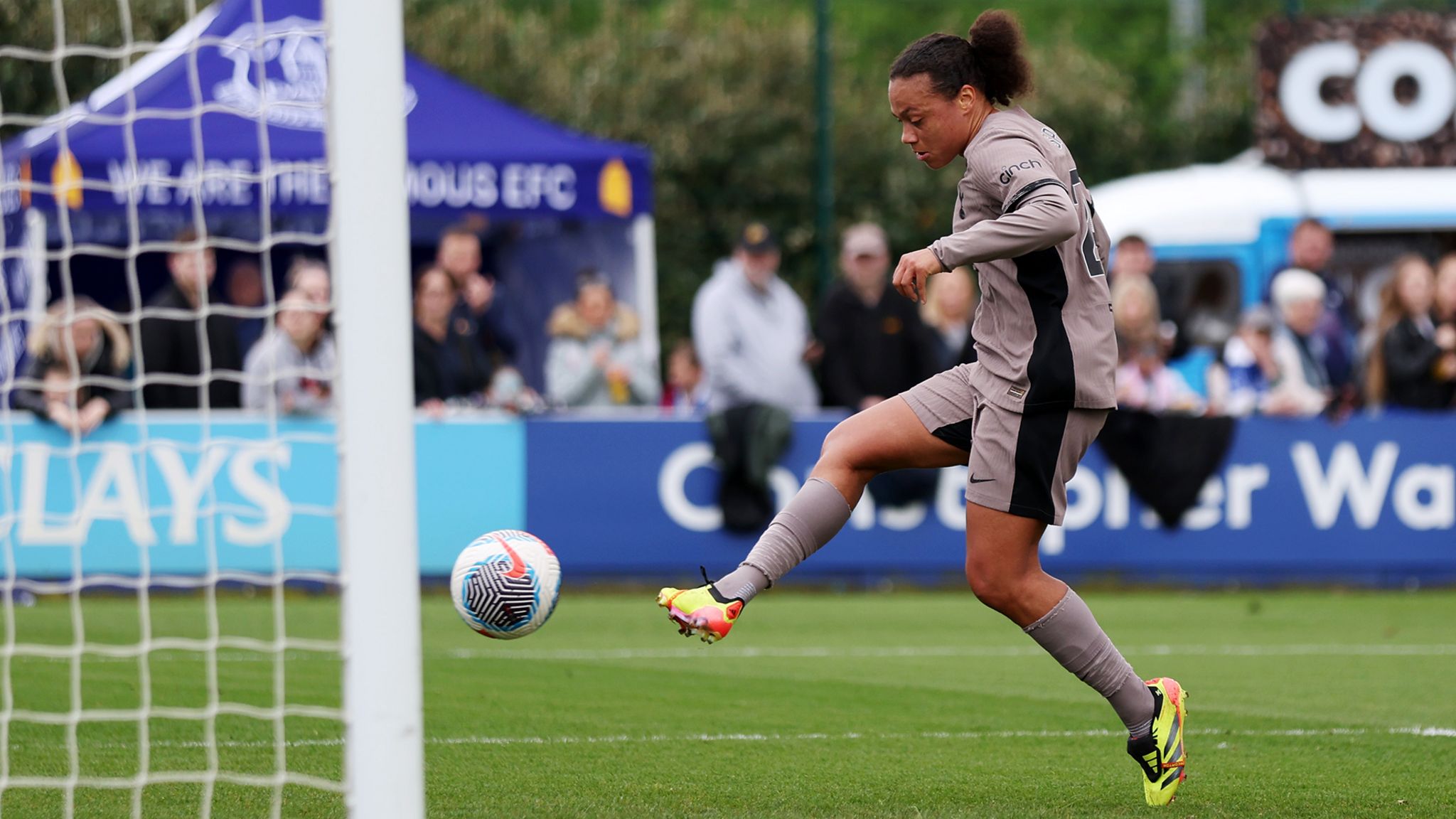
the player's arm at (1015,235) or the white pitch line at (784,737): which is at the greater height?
the player's arm at (1015,235)

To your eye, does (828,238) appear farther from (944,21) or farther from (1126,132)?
(944,21)

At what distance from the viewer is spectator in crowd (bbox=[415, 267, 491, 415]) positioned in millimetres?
12602

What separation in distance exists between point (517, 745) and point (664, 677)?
200cm

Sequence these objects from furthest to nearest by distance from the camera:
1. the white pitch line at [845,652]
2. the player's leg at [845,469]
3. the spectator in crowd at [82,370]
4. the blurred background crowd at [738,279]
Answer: the blurred background crowd at [738,279] → the spectator in crowd at [82,370] → the white pitch line at [845,652] → the player's leg at [845,469]

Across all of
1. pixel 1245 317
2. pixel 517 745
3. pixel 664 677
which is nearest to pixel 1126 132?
pixel 1245 317

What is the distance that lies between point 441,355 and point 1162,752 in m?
8.16

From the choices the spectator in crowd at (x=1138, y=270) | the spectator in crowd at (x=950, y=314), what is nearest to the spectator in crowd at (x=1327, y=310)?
the spectator in crowd at (x=1138, y=270)

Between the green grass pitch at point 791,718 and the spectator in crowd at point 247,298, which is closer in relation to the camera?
the green grass pitch at point 791,718

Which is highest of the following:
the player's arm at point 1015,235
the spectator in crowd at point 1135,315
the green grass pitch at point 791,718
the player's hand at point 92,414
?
the player's arm at point 1015,235

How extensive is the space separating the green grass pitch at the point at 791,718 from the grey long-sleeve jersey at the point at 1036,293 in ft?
3.71

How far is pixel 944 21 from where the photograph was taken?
Result: 28.5 m

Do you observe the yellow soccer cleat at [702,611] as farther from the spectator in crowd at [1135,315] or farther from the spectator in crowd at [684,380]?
the spectator in crowd at [684,380]

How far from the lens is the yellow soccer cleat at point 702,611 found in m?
5.06

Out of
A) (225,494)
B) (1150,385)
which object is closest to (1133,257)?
(1150,385)
